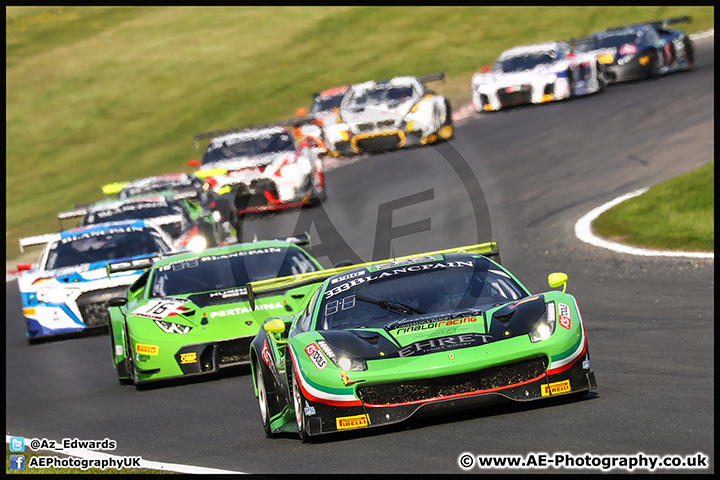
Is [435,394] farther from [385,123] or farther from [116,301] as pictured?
[385,123]

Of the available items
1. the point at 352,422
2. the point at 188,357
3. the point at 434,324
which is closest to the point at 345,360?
the point at 352,422

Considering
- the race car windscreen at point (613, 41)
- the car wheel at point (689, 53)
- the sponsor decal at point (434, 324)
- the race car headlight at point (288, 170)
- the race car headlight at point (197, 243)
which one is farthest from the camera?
the car wheel at point (689, 53)

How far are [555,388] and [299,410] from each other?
1.53 meters

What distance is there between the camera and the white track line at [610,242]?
1348cm

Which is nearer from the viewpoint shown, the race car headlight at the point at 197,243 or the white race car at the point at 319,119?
the race car headlight at the point at 197,243

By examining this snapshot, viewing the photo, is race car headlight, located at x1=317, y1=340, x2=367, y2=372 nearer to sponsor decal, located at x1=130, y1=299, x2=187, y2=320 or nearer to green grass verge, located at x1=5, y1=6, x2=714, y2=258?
sponsor decal, located at x1=130, y1=299, x2=187, y2=320

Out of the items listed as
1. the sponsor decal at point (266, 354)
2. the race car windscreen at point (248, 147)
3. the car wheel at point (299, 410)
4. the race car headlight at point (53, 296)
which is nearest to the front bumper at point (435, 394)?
the car wheel at point (299, 410)

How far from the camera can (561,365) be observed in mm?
6852

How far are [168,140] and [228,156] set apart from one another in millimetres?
16375

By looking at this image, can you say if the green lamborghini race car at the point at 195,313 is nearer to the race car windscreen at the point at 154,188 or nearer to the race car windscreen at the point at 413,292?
the race car windscreen at the point at 413,292

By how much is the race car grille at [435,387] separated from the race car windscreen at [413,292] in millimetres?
714
